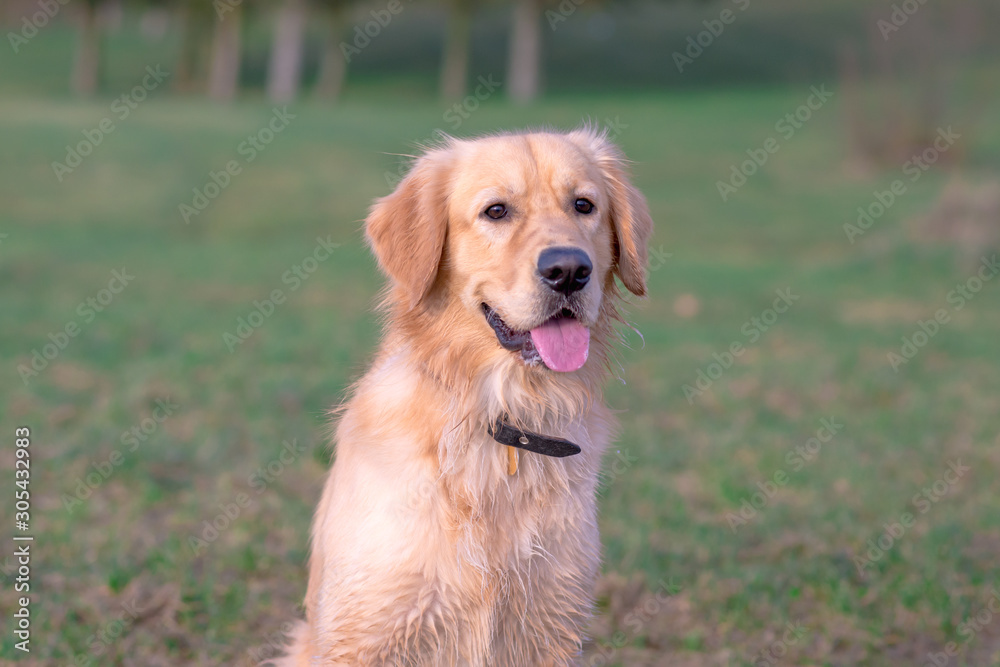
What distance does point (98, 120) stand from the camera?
85.3 feet

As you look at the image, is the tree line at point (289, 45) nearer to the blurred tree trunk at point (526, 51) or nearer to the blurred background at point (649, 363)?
the blurred tree trunk at point (526, 51)

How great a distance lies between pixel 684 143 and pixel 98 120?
1560 centimetres

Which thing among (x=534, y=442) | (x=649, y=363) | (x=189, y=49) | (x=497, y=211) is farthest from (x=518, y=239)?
(x=189, y=49)

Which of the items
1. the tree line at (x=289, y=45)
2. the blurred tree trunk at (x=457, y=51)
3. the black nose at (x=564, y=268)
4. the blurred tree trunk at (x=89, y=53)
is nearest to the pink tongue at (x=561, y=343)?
the black nose at (x=564, y=268)

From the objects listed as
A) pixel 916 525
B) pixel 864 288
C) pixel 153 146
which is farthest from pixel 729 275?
pixel 153 146

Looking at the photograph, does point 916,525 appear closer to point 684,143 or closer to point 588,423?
point 588,423

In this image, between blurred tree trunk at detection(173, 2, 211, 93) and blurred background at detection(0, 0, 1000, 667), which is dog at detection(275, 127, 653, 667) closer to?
blurred background at detection(0, 0, 1000, 667)

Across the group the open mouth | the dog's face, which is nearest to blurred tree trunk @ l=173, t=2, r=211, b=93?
the dog's face

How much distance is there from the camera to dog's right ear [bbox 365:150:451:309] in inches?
134

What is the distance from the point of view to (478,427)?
3389 mm

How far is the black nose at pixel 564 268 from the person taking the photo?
124 inches

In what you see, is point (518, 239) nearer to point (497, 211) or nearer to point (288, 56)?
point (497, 211)

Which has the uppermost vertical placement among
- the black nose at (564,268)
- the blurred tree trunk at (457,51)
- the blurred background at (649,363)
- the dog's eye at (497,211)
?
the blurred tree trunk at (457,51)

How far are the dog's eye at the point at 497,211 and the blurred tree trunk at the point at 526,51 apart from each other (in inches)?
1317
